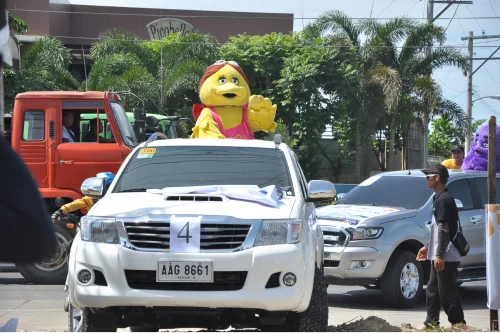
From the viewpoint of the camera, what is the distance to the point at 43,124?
1288 cm

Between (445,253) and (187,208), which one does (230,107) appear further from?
(187,208)

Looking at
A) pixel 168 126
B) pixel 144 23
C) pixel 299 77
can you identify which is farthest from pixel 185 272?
pixel 144 23

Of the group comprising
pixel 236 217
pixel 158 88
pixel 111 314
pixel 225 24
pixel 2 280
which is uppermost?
pixel 225 24

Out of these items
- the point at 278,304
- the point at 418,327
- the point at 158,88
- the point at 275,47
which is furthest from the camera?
the point at 275,47

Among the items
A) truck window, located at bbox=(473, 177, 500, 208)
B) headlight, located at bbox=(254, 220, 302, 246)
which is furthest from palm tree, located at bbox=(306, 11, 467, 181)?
headlight, located at bbox=(254, 220, 302, 246)

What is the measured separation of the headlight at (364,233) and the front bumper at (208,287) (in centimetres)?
436

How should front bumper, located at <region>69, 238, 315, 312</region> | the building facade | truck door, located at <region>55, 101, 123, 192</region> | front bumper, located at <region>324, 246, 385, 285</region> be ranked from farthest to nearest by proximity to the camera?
the building facade, truck door, located at <region>55, 101, 123, 192</region>, front bumper, located at <region>324, 246, 385, 285</region>, front bumper, located at <region>69, 238, 315, 312</region>

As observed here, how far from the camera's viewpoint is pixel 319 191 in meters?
7.40

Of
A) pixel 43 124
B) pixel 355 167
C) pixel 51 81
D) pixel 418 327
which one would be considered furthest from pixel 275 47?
pixel 418 327

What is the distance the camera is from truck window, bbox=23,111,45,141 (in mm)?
12859

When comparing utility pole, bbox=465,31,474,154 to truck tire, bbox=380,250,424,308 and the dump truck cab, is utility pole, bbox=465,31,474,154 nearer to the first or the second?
the dump truck cab

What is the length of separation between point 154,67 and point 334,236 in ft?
88.9

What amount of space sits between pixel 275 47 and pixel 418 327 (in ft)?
124

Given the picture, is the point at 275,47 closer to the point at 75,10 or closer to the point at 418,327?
the point at 75,10
